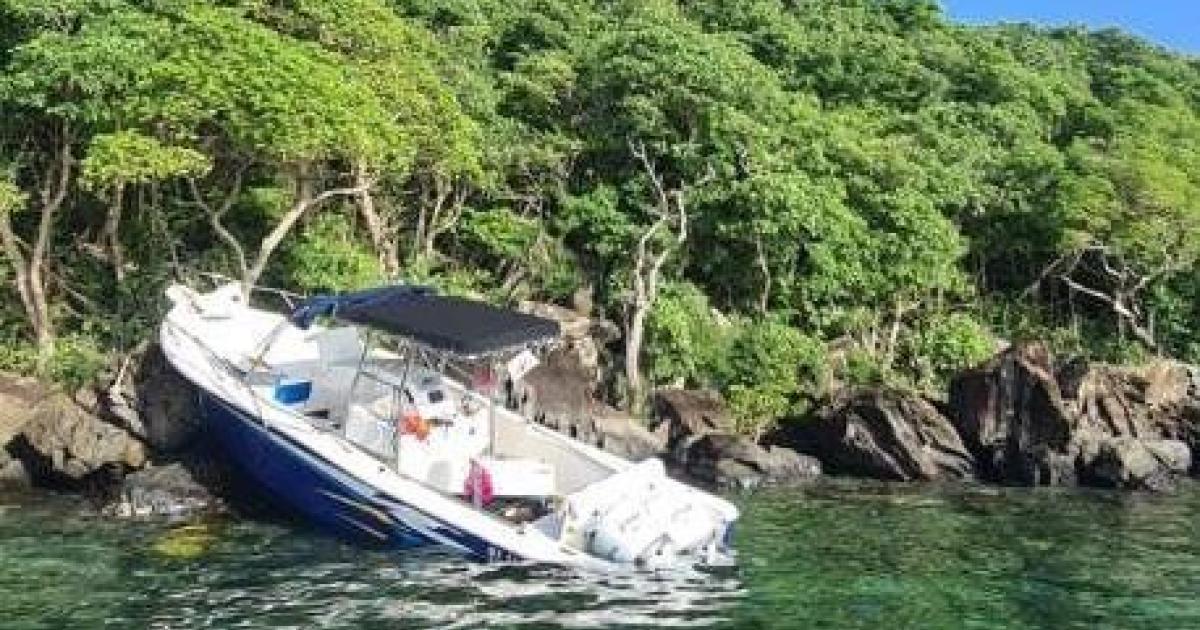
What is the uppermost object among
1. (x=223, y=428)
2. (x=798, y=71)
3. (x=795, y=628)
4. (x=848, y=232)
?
(x=798, y=71)

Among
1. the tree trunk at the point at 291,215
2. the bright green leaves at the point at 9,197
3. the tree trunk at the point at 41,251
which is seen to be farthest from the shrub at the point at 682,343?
the bright green leaves at the point at 9,197

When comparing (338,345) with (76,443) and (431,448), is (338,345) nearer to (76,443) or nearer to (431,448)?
(431,448)

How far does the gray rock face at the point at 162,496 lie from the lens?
920 inches

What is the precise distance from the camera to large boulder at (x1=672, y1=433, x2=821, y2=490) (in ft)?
101

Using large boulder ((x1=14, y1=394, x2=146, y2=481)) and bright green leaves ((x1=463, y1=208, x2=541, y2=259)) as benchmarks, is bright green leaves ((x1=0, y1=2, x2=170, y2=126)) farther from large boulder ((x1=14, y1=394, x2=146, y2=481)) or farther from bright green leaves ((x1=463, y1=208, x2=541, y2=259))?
bright green leaves ((x1=463, y1=208, x2=541, y2=259))

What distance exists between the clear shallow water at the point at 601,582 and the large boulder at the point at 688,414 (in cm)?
872

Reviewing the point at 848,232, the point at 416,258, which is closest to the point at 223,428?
the point at 416,258

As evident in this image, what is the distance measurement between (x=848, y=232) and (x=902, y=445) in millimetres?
10216

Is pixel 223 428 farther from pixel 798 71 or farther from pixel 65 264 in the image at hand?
pixel 798 71

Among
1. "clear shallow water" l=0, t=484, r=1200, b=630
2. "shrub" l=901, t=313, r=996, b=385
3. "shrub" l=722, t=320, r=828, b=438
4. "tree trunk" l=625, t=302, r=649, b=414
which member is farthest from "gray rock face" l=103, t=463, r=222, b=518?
"shrub" l=901, t=313, r=996, b=385

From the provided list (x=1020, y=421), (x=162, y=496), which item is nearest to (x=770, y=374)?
(x=1020, y=421)

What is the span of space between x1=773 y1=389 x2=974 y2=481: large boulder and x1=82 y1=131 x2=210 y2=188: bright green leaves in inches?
619

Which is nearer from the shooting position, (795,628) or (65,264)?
(795,628)

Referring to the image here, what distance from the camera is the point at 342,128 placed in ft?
94.9
